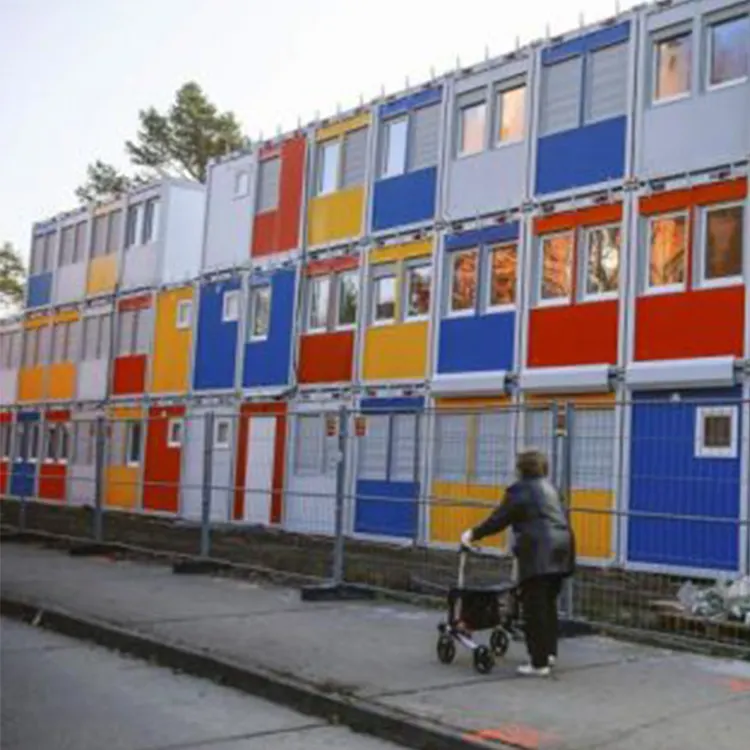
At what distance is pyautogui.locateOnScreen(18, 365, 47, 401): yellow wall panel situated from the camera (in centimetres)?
3684

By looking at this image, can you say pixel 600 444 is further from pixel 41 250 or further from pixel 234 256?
pixel 41 250

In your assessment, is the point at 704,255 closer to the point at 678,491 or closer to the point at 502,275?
the point at 502,275

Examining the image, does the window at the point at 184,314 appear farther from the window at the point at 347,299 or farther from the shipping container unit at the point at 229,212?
the window at the point at 347,299

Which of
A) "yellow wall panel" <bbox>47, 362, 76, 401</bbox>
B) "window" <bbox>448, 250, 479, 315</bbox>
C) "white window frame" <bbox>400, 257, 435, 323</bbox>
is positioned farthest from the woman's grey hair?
"yellow wall panel" <bbox>47, 362, 76, 401</bbox>

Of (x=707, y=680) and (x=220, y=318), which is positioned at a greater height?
(x=220, y=318)

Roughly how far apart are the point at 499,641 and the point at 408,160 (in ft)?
52.3

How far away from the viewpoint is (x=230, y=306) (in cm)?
2820

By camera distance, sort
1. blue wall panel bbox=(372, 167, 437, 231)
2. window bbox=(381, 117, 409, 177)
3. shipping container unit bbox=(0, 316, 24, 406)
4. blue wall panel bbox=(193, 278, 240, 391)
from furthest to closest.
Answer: shipping container unit bbox=(0, 316, 24, 406) < blue wall panel bbox=(193, 278, 240, 391) < window bbox=(381, 117, 409, 177) < blue wall panel bbox=(372, 167, 437, 231)

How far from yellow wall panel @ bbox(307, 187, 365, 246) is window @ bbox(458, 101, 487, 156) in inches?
108

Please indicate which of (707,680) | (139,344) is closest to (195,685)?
(707,680)

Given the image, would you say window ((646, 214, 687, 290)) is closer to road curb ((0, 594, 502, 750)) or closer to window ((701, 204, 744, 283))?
window ((701, 204, 744, 283))

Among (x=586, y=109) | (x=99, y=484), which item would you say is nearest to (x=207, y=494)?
(x=99, y=484)

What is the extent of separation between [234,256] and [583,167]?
35.2 ft

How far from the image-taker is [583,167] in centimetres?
2002
